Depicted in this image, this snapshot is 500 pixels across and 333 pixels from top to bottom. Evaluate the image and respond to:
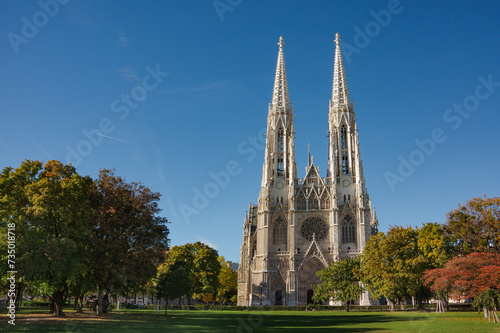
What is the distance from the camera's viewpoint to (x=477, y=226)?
33406 mm

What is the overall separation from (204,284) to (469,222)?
47.3m

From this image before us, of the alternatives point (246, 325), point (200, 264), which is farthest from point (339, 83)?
point (246, 325)

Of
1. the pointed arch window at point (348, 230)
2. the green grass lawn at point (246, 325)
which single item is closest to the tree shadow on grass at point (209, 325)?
the green grass lawn at point (246, 325)

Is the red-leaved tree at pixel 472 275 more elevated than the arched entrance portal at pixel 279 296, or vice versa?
the red-leaved tree at pixel 472 275

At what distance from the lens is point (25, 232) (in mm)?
27219

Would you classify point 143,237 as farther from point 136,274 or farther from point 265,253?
point 265,253

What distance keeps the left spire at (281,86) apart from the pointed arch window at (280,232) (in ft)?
73.0

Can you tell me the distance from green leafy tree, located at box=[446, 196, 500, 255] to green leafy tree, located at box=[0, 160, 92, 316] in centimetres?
2920

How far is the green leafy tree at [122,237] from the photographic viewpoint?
106 feet

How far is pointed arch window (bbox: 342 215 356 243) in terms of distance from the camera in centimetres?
7019

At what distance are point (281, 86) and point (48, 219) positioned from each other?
61636 mm

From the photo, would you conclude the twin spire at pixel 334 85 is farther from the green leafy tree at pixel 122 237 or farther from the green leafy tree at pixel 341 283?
the green leafy tree at pixel 122 237

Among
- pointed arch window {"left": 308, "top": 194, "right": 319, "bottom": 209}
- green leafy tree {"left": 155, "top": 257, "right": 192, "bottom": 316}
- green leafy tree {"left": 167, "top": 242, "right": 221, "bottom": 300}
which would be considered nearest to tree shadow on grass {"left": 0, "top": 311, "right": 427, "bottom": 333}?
green leafy tree {"left": 155, "top": 257, "right": 192, "bottom": 316}

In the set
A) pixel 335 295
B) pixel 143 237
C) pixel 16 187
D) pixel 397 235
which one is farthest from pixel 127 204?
pixel 335 295
